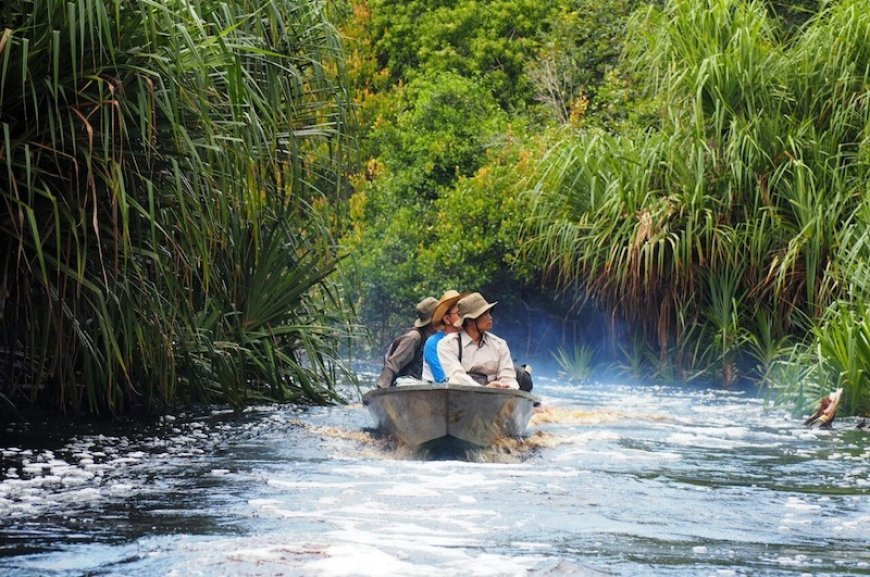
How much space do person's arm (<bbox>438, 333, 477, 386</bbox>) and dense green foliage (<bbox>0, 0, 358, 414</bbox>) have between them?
1855 millimetres

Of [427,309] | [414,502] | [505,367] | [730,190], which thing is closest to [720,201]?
[730,190]

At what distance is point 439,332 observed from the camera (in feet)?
40.3

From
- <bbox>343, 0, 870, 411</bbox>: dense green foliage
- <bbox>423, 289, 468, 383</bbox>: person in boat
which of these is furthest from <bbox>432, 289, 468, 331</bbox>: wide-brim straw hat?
<bbox>343, 0, 870, 411</bbox>: dense green foliage

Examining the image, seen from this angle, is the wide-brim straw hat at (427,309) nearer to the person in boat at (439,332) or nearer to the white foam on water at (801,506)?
the person in boat at (439,332)

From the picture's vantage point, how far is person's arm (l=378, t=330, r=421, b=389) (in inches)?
503

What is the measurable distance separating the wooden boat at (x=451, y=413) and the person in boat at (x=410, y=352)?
1.82 m

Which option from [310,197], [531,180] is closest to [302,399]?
[310,197]

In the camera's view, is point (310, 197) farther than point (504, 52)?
No

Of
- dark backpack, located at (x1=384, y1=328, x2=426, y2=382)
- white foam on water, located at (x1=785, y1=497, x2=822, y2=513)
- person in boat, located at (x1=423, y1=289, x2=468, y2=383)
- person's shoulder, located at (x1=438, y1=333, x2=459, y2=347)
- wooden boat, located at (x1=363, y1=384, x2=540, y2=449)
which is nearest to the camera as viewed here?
white foam on water, located at (x1=785, y1=497, x2=822, y2=513)

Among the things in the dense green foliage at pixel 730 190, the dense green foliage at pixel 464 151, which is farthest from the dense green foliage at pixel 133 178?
the dense green foliage at pixel 464 151

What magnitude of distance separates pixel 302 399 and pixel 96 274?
3928 mm

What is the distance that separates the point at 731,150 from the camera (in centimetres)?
1775

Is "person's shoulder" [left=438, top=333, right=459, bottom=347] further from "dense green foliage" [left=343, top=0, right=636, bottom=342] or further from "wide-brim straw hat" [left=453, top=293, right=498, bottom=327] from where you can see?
"dense green foliage" [left=343, top=0, right=636, bottom=342]

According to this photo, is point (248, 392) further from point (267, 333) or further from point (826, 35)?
point (826, 35)
